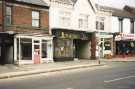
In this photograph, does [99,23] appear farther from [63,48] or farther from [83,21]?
[63,48]

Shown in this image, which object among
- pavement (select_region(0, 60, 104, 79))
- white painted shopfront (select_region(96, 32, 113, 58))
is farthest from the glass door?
white painted shopfront (select_region(96, 32, 113, 58))

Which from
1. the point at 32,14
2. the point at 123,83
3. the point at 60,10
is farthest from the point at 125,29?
the point at 123,83

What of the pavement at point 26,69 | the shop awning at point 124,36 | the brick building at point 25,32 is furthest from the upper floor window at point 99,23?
the pavement at point 26,69

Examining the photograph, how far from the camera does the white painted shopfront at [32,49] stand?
36.1m

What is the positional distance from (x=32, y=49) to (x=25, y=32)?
1939 mm

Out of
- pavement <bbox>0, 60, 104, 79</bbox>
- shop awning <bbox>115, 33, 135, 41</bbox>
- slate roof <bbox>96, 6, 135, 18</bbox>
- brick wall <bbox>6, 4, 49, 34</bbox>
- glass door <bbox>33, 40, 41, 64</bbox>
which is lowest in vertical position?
pavement <bbox>0, 60, 104, 79</bbox>

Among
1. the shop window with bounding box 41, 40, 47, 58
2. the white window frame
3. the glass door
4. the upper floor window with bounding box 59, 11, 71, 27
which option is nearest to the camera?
the glass door

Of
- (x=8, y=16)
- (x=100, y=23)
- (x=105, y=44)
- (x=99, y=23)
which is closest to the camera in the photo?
(x=8, y=16)

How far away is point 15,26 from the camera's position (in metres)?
36.2

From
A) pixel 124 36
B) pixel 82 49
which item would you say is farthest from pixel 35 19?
pixel 124 36

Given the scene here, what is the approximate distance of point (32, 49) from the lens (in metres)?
38.0

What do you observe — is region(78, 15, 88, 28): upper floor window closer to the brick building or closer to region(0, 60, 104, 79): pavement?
the brick building

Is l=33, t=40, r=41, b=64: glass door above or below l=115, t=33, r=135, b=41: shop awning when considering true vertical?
below

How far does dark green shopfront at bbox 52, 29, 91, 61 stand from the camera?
138 ft
